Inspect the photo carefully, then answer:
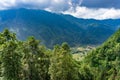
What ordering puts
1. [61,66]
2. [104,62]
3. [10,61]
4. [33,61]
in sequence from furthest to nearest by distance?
[104,62] < [33,61] < [61,66] < [10,61]

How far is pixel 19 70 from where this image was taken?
8406cm

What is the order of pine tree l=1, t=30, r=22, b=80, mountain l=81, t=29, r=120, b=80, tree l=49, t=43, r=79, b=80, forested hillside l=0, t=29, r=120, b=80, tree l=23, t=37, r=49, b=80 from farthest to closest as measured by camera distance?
mountain l=81, t=29, r=120, b=80, tree l=23, t=37, r=49, b=80, tree l=49, t=43, r=79, b=80, forested hillside l=0, t=29, r=120, b=80, pine tree l=1, t=30, r=22, b=80

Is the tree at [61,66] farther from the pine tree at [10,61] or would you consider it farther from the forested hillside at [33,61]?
the pine tree at [10,61]

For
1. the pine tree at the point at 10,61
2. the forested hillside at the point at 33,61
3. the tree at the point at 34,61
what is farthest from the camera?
the tree at the point at 34,61

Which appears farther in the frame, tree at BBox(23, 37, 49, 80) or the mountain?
the mountain

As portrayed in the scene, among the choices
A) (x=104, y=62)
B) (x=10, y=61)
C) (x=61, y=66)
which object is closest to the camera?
(x=10, y=61)

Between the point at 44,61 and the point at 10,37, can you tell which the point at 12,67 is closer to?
the point at 44,61

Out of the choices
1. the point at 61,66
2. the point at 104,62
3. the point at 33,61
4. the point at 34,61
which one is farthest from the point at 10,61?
the point at 104,62

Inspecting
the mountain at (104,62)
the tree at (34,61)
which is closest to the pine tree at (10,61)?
the tree at (34,61)

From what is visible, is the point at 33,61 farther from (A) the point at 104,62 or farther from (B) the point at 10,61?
(A) the point at 104,62

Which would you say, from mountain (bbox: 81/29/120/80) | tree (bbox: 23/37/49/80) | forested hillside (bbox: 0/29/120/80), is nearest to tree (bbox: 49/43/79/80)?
forested hillside (bbox: 0/29/120/80)

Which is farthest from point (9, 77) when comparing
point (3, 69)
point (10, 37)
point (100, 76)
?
point (100, 76)

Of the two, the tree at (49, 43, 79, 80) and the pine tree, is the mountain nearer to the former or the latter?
the tree at (49, 43, 79, 80)

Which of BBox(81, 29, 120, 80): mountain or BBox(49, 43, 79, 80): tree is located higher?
BBox(81, 29, 120, 80): mountain
